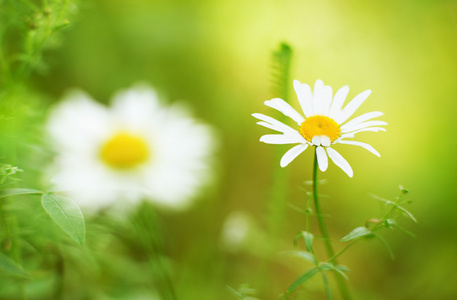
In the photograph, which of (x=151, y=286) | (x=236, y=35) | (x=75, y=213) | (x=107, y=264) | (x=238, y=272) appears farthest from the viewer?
(x=236, y=35)

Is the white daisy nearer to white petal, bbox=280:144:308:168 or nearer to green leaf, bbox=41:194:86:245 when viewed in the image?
white petal, bbox=280:144:308:168

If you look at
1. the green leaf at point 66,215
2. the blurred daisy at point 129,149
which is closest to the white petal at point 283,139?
the green leaf at point 66,215

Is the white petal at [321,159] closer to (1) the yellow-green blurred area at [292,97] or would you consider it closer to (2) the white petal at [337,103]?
(2) the white petal at [337,103]

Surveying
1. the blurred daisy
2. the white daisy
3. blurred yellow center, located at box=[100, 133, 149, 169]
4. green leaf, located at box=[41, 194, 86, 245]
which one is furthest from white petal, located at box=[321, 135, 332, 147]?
blurred yellow center, located at box=[100, 133, 149, 169]

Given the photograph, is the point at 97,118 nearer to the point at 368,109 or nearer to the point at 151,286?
the point at 151,286

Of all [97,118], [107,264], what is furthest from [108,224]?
[97,118]
